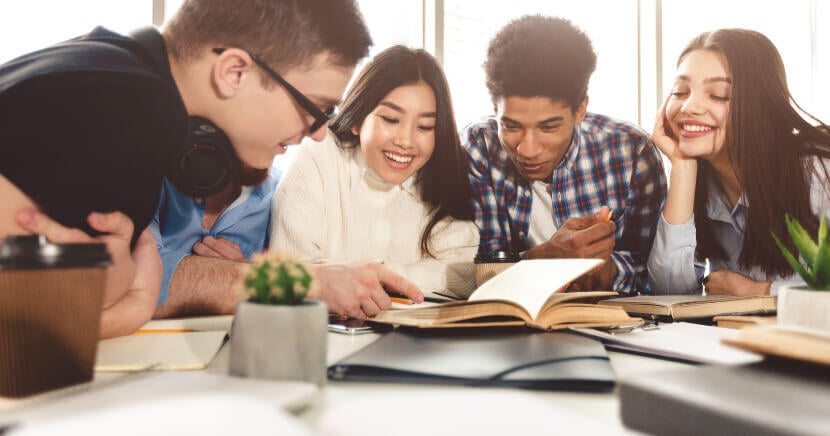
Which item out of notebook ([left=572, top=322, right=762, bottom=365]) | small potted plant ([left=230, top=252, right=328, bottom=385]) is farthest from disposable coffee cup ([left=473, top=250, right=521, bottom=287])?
small potted plant ([left=230, top=252, right=328, bottom=385])

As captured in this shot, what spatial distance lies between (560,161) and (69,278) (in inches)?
68.0

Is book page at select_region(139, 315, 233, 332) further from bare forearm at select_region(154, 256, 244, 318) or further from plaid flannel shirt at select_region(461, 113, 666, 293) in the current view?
plaid flannel shirt at select_region(461, 113, 666, 293)

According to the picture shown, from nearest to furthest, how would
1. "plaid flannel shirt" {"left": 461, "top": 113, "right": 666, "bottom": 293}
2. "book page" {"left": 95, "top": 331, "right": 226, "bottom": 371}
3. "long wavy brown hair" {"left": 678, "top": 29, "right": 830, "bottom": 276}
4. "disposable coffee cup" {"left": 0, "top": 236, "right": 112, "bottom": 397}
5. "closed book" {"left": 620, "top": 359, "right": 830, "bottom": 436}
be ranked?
"closed book" {"left": 620, "top": 359, "right": 830, "bottom": 436} → "disposable coffee cup" {"left": 0, "top": 236, "right": 112, "bottom": 397} → "book page" {"left": 95, "top": 331, "right": 226, "bottom": 371} → "long wavy brown hair" {"left": 678, "top": 29, "right": 830, "bottom": 276} → "plaid flannel shirt" {"left": 461, "top": 113, "right": 666, "bottom": 293}

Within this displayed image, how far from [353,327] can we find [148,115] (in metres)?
0.41

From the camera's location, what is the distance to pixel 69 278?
0.49 metres

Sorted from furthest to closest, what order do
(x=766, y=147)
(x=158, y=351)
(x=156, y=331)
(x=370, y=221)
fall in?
(x=370, y=221) → (x=766, y=147) → (x=156, y=331) → (x=158, y=351)

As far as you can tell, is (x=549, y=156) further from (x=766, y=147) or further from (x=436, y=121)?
(x=766, y=147)

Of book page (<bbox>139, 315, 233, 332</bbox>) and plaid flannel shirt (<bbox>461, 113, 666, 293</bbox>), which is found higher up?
plaid flannel shirt (<bbox>461, 113, 666, 293</bbox>)

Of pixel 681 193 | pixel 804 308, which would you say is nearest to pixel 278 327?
pixel 804 308

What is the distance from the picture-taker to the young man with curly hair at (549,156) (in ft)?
6.16

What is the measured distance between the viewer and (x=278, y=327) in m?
0.50

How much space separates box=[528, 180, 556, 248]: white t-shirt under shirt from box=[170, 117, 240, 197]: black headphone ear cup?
1149 millimetres

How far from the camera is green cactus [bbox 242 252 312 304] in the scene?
0.51 meters

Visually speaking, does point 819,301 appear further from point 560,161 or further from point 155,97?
point 560,161
